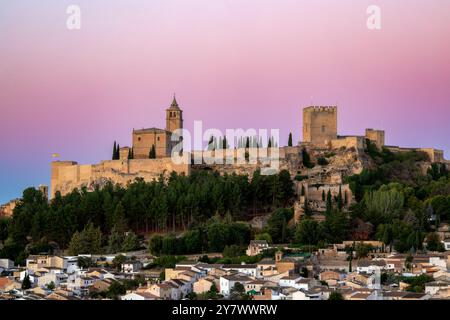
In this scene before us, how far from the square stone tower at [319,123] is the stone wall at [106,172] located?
4858 millimetres

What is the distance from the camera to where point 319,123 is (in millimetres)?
42781

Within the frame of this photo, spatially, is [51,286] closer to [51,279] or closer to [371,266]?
[51,279]

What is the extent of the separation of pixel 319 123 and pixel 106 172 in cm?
819

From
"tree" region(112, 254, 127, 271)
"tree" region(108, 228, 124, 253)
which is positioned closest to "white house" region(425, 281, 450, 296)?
"tree" region(112, 254, 127, 271)

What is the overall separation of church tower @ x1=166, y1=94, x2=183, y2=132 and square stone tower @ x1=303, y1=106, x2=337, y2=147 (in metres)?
5.55

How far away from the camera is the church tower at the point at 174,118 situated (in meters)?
45.5

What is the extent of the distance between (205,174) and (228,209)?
324 centimetres

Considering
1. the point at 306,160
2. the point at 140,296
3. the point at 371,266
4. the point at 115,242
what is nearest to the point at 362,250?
the point at 371,266

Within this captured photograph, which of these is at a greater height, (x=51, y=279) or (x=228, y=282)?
(x=228, y=282)

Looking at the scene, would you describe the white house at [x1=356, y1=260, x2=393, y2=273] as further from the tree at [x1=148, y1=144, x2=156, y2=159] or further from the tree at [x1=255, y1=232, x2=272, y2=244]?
the tree at [x1=148, y1=144, x2=156, y2=159]

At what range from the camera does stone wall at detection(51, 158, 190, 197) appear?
138ft

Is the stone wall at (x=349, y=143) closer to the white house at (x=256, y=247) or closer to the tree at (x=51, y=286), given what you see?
the white house at (x=256, y=247)

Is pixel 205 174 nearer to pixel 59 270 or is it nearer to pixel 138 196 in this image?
pixel 138 196
